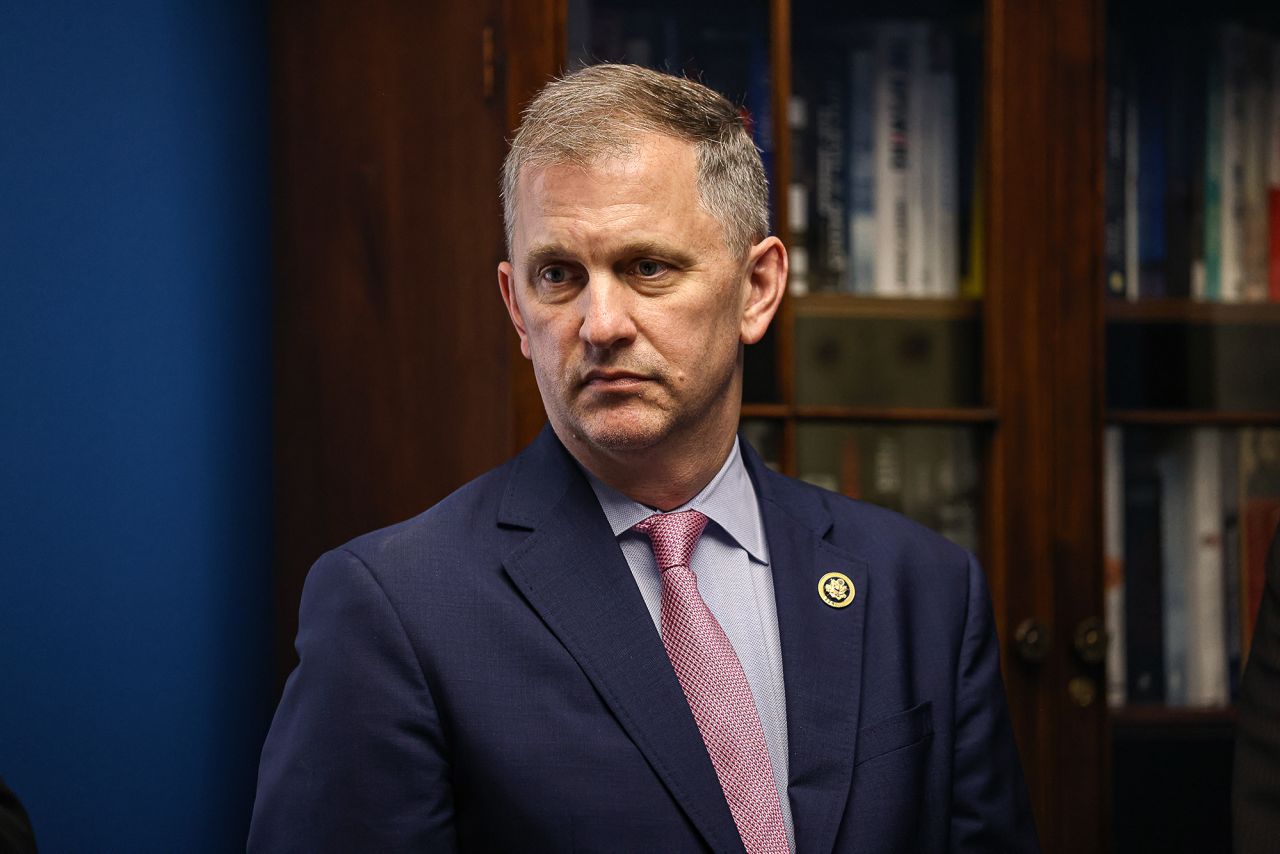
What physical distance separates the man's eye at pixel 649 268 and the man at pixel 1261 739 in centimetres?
76

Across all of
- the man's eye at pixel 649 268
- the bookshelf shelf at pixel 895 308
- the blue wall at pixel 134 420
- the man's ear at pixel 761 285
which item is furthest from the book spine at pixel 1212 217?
the blue wall at pixel 134 420

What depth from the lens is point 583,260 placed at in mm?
1314

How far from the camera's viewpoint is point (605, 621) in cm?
130

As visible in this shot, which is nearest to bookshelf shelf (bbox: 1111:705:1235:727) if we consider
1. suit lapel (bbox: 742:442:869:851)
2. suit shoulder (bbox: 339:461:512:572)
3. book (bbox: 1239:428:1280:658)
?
book (bbox: 1239:428:1280:658)

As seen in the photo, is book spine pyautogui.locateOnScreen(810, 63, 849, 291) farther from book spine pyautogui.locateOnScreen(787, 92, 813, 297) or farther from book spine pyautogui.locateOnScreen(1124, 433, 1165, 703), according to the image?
book spine pyautogui.locateOnScreen(1124, 433, 1165, 703)

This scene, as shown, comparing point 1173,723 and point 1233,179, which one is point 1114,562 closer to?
point 1173,723

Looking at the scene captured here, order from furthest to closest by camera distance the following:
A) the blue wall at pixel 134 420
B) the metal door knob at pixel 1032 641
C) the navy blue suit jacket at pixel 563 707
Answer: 1. the metal door knob at pixel 1032 641
2. the blue wall at pixel 134 420
3. the navy blue suit jacket at pixel 563 707

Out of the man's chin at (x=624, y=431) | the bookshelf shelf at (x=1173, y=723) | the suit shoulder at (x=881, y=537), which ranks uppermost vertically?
the man's chin at (x=624, y=431)

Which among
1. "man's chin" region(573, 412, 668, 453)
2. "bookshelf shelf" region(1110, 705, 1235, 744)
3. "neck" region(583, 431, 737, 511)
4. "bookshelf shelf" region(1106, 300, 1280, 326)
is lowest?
"bookshelf shelf" region(1110, 705, 1235, 744)

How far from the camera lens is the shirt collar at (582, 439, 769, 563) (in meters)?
1.40

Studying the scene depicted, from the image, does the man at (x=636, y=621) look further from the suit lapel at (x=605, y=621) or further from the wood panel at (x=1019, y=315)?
the wood panel at (x=1019, y=315)

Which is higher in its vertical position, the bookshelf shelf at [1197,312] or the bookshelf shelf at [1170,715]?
the bookshelf shelf at [1197,312]

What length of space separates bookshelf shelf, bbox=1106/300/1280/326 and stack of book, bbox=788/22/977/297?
11.3 inches

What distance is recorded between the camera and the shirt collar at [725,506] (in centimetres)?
140
